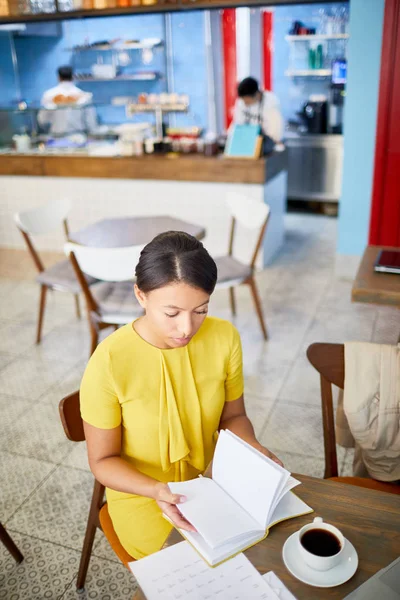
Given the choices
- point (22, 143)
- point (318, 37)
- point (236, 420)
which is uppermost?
point (318, 37)

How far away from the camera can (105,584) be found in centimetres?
185

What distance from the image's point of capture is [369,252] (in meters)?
2.63

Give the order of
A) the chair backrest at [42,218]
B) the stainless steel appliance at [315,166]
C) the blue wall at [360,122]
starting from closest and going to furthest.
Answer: the chair backrest at [42,218] → the blue wall at [360,122] → the stainless steel appliance at [315,166]

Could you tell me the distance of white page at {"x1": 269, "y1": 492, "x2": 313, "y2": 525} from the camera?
3.60 feet

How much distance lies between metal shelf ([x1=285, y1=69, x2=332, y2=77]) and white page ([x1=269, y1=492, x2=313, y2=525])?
596cm

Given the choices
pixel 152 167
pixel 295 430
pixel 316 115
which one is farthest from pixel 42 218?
pixel 316 115

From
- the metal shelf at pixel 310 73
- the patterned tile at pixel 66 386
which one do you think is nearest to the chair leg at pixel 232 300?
the patterned tile at pixel 66 386

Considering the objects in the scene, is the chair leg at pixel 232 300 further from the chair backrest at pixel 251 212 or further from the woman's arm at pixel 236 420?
the woman's arm at pixel 236 420

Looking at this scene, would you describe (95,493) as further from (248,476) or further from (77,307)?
(77,307)

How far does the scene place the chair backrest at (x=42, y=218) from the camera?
3.41 meters

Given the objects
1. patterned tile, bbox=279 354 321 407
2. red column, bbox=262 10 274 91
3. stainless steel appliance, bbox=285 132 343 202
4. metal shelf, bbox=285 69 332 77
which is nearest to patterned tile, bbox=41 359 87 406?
patterned tile, bbox=279 354 321 407

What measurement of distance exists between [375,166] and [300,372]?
1768 millimetres

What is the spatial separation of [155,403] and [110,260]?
1.39m

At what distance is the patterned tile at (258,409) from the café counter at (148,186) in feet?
7.01
